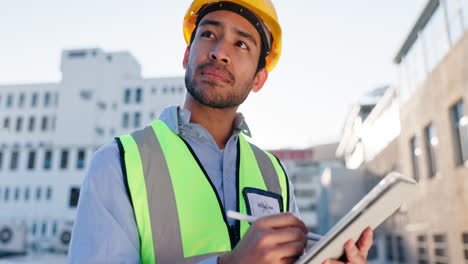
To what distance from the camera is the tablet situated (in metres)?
0.98

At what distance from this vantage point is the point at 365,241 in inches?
44.9

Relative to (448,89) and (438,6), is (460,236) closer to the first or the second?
(448,89)

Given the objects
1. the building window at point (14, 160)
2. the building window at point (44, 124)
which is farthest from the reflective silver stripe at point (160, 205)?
the building window at point (14, 160)

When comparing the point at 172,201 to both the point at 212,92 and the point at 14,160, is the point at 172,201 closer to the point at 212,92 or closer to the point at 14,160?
the point at 212,92

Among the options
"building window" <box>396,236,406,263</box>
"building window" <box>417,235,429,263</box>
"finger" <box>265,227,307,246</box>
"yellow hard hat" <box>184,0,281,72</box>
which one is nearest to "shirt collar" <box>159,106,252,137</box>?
"yellow hard hat" <box>184,0,281,72</box>

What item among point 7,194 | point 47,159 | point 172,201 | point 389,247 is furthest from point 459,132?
point 7,194

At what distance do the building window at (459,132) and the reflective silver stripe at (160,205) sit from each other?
1314 centimetres

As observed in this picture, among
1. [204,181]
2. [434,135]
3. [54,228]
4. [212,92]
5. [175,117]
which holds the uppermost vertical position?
[434,135]

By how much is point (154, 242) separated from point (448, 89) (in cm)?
1468

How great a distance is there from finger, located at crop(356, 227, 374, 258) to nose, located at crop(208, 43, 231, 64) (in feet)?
3.66

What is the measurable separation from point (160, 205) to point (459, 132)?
14197 millimetres

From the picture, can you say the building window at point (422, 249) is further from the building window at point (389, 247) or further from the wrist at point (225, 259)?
the wrist at point (225, 259)

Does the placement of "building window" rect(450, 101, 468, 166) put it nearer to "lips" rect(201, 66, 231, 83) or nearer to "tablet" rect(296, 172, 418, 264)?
"lips" rect(201, 66, 231, 83)

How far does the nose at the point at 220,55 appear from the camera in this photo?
1952 millimetres
